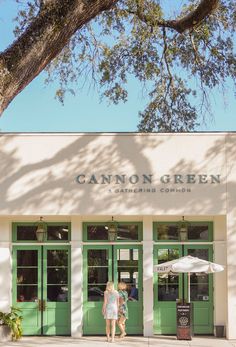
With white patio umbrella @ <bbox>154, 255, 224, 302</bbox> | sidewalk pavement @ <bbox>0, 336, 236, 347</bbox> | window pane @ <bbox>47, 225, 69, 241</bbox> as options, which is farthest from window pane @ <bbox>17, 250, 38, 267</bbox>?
white patio umbrella @ <bbox>154, 255, 224, 302</bbox>

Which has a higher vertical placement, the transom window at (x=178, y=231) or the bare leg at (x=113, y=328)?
the transom window at (x=178, y=231)

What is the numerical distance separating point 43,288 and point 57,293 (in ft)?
1.30

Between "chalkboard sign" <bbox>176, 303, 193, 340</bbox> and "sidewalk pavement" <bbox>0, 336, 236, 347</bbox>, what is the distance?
7.3 inches

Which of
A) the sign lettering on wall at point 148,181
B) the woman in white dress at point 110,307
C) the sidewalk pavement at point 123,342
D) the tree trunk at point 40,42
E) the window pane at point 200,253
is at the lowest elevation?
the sidewalk pavement at point 123,342

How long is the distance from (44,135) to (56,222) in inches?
95.1

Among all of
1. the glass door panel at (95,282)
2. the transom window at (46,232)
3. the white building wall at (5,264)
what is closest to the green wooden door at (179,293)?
the glass door panel at (95,282)

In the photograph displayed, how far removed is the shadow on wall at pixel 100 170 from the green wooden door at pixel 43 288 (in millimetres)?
1448

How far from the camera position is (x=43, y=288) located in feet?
61.4

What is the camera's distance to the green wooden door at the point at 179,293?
18578 millimetres

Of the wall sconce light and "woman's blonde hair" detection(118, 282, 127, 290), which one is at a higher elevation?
the wall sconce light

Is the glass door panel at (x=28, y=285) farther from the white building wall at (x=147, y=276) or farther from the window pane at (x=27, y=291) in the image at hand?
the white building wall at (x=147, y=276)

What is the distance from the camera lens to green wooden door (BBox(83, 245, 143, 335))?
18.6m

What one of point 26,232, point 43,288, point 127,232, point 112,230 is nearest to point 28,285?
point 43,288

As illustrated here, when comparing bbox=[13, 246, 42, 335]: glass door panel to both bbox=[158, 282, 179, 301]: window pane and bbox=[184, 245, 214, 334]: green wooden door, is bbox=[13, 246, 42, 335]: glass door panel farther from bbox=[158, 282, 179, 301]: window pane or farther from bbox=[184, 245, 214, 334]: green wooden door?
bbox=[184, 245, 214, 334]: green wooden door
